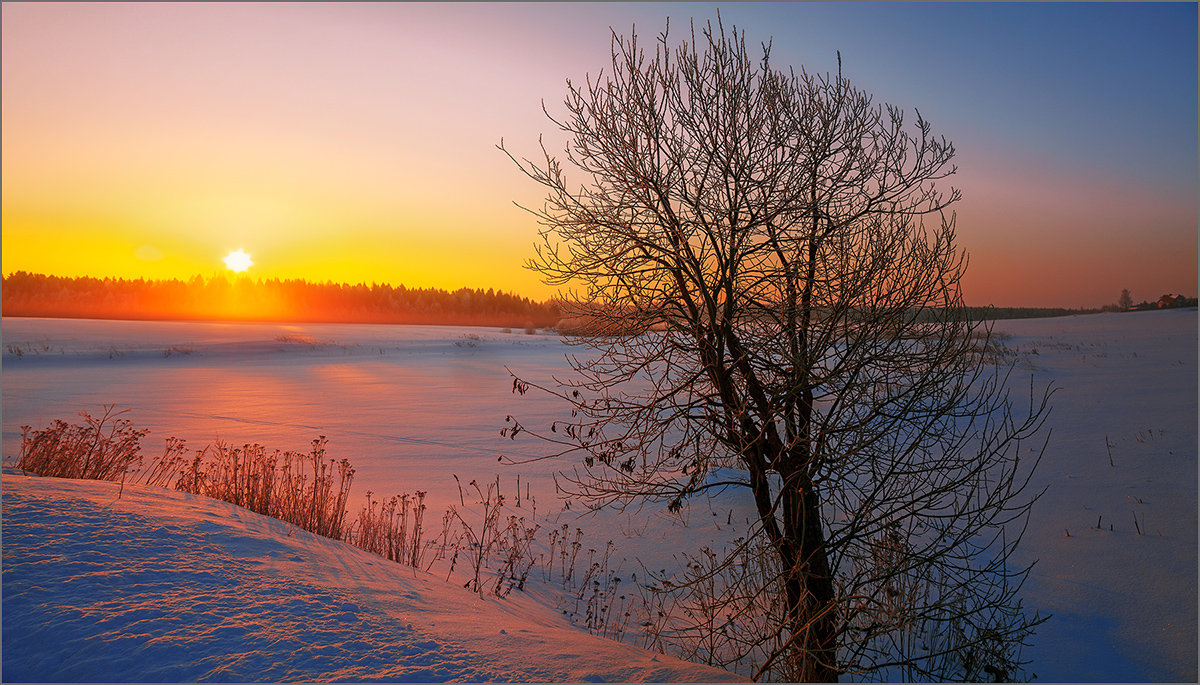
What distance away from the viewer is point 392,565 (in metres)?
5.37

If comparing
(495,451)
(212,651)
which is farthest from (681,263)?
(495,451)

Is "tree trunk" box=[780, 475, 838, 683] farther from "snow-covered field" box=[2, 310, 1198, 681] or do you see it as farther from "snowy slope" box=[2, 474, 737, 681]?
"snow-covered field" box=[2, 310, 1198, 681]

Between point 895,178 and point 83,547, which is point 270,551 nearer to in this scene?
point 83,547

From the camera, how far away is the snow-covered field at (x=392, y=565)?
3.21m

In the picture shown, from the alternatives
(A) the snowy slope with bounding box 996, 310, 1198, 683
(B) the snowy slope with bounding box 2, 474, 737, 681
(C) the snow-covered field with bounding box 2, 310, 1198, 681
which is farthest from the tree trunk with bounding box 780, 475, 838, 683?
(A) the snowy slope with bounding box 996, 310, 1198, 683

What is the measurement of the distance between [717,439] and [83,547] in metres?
4.20

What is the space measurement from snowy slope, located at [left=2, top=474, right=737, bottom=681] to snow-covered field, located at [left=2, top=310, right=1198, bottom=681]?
0.05 ft

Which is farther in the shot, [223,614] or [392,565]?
[392,565]

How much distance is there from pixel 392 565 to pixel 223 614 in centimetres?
202

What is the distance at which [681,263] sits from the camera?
4.57 metres

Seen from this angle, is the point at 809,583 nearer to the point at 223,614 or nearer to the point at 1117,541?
the point at 223,614

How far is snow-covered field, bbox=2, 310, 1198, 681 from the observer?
3209 millimetres

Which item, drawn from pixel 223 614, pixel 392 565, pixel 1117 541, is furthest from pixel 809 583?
pixel 1117 541

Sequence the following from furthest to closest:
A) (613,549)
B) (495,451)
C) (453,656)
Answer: (495,451), (613,549), (453,656)
